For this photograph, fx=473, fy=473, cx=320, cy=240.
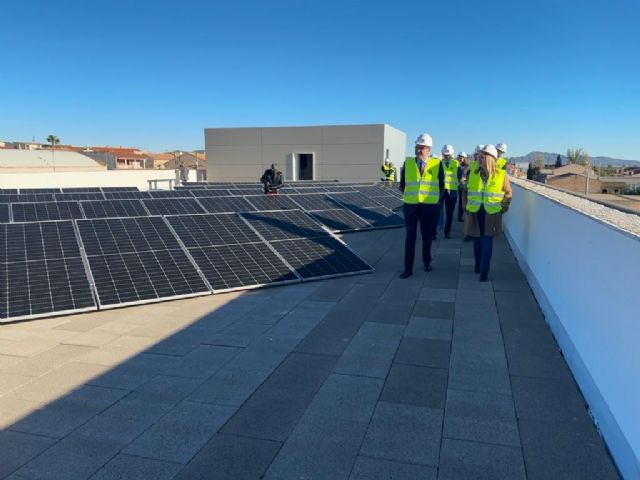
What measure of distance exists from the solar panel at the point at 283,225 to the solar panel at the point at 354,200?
3.97m

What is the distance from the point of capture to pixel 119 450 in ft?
10.4

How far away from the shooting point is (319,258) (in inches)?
326

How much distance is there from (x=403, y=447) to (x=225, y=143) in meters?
39.5

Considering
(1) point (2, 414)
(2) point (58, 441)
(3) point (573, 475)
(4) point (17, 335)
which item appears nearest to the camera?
(3) point (573, 475)

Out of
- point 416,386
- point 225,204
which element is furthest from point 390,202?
point 416,386

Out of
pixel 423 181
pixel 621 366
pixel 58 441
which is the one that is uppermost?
pixel 423 181

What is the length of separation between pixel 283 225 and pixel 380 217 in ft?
15.4

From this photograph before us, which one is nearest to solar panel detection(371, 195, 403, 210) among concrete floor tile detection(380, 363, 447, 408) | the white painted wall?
concrete floor tile detection(380, 363, 447, 408)

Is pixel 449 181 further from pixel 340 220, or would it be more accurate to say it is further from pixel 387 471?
pixel 387 471

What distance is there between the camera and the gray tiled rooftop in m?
3.02

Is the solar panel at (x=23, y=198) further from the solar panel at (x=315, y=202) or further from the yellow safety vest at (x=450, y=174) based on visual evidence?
the yellow safety vest at (x=450, y=174)

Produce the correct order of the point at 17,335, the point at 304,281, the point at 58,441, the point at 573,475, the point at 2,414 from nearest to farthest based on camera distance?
1. the point at 573,475
2. the point at 58,441
3. the point at 2,414
4. the point at 17,335
5. the point at 304,281

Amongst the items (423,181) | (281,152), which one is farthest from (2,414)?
(281,152)

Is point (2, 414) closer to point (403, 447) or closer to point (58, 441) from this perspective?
point (58, 441)
